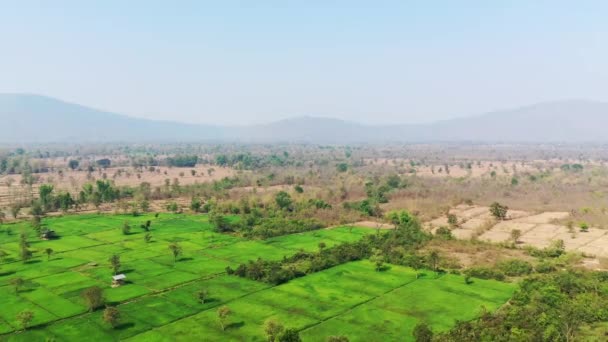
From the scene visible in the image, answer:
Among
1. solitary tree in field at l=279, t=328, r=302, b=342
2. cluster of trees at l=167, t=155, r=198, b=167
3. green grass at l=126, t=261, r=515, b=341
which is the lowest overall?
green grass at l=126, t=261, r=515, b=341

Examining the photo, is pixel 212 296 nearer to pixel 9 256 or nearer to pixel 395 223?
pixel 9 256

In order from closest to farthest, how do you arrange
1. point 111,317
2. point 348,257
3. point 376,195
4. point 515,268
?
point 111,317 < point 515,268 < point 348,257 < point 376,195

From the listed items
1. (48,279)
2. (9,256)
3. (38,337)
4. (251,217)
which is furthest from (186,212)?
(38,337)

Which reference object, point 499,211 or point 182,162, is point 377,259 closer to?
point 499,211

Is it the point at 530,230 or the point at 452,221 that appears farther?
the point at 452,221

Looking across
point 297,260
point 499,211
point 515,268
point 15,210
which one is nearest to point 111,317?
point 297,260

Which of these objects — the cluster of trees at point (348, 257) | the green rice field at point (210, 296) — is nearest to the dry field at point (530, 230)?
the cluster of trees at point (348, 257)

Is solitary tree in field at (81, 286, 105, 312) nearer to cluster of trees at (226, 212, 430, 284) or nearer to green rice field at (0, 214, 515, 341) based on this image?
green rice field at (0, 214, 515, 341)

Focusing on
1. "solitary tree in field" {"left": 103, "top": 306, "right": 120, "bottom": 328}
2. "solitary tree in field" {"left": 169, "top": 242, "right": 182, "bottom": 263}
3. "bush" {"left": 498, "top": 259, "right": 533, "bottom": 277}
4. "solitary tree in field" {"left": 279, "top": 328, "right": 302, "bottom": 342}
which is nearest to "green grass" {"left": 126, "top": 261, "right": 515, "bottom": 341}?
"solitary tree in field" {"left": 103, "top": 306, "right": 120, "bottom": 328}

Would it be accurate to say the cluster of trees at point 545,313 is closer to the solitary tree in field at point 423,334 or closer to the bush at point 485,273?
the solitary tree in field at point 423,334
